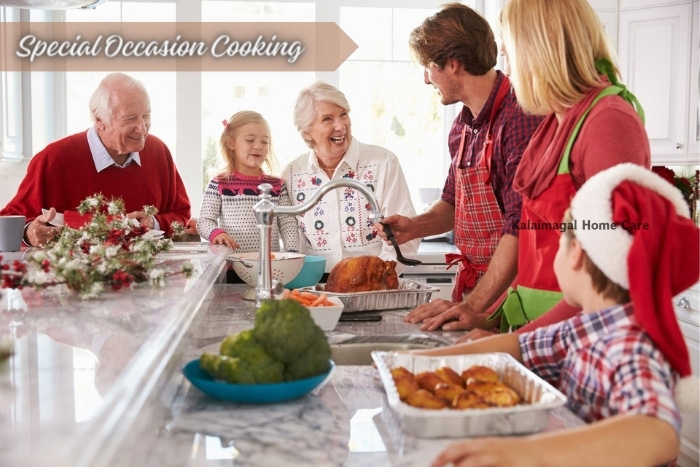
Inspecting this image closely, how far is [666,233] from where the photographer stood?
1154 millimetres

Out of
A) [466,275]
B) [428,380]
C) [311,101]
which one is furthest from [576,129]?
[311,101]

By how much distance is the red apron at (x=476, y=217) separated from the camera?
7.84 ft

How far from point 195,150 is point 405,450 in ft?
13.5

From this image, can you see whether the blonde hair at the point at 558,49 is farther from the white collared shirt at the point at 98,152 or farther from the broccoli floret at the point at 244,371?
the white collared shirt at the point at 98,152

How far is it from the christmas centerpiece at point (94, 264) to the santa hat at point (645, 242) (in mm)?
968

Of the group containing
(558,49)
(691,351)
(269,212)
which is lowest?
(691,351)

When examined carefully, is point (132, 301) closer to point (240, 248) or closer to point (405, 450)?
point (405, 450)

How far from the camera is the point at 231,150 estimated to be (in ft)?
11.5

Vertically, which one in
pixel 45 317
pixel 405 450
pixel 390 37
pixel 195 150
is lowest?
pixel 405 450

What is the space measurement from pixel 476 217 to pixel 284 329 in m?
1.35

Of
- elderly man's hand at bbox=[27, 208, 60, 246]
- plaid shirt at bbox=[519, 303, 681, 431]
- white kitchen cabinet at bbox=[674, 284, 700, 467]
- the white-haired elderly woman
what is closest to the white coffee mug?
elderly man's hand at bbox=[27, 208, 60, 246]

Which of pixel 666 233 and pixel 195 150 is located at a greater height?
pixel 195 150

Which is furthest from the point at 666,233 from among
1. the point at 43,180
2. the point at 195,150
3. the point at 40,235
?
the point at 195,150

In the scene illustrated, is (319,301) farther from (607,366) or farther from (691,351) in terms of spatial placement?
(691,351)
